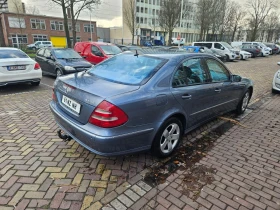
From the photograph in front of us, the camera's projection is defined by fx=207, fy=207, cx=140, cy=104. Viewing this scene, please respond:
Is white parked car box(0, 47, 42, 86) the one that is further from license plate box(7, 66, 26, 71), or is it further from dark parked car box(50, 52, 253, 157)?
dark parked car box(50, 52, 253, 157)

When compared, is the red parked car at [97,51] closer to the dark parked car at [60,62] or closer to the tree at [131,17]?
the dark parked car at [60,62]

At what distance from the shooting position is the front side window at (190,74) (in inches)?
123

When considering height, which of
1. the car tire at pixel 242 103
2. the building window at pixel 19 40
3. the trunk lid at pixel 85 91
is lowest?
the car tire at pixel 242 103

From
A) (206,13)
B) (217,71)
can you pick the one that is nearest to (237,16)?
(206,13)

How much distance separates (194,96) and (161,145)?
964 mm

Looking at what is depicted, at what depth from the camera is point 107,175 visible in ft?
9.09

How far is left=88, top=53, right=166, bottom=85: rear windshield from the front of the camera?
2923 millimetres

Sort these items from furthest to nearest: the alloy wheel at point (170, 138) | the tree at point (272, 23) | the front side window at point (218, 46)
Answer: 1. the tree at point (272, 23)
2. the front side window at point (218, 46)
3. the alloy wheel at point (170, 138)

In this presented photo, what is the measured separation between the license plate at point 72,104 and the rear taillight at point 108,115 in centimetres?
34

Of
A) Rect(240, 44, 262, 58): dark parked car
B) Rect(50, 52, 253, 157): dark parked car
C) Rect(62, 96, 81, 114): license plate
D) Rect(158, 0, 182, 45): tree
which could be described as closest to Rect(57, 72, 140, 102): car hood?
Rect(50, 52, 253, 157): dark parked car

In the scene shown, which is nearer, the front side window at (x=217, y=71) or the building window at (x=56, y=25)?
the front side window at (x=217, y=71)

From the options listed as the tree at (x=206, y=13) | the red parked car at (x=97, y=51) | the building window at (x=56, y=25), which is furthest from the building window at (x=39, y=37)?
the red parked car at (x=97, y=51)

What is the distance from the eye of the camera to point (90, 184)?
2590mm

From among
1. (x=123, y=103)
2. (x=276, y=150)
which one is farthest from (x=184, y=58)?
(x=276, y=150)
